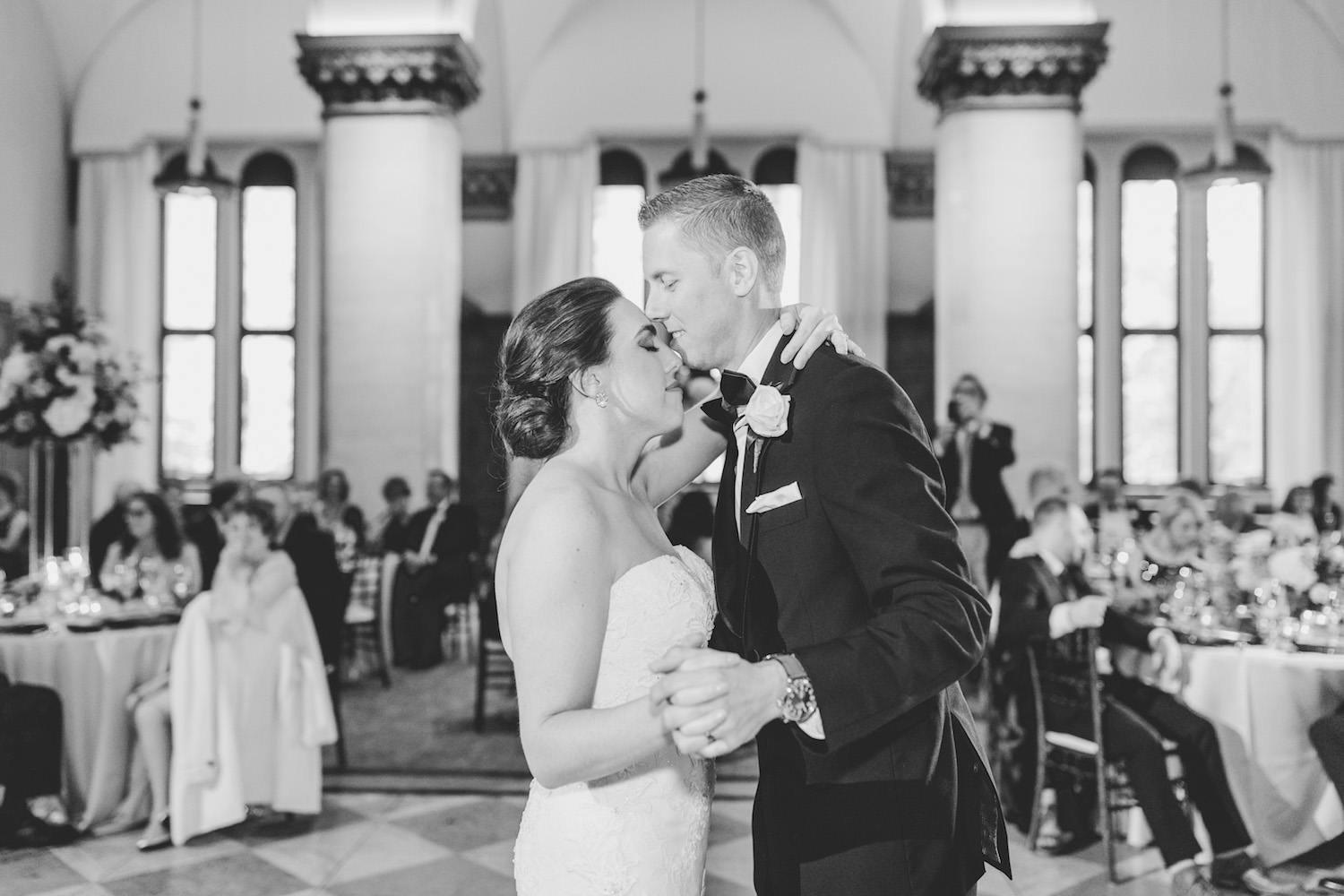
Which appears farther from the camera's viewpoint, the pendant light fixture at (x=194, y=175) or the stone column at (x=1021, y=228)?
the pendant light fixture at (x=194, y=175)

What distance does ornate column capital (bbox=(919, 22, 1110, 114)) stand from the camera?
8.75 metres

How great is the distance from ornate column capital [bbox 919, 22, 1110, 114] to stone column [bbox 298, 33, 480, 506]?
3846 millimetres

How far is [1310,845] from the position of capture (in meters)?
4.39

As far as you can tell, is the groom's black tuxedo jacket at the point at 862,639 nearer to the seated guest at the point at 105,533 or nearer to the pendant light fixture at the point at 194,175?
the seated guest at the point at 105,533

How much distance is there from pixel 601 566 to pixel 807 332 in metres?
0.49

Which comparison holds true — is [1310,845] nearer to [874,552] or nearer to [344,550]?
[874,552]

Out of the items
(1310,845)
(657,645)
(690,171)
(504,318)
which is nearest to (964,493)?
(1310,845)

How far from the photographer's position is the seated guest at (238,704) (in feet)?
16.0

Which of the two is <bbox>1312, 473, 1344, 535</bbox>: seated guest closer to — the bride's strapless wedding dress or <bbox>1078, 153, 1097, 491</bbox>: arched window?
<bbox>1078, 153, 1097, 491</bbox>: arched window

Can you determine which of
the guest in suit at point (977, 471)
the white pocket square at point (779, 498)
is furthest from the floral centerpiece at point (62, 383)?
the white pocket square at point (779, 498)

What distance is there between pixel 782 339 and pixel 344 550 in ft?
23.8

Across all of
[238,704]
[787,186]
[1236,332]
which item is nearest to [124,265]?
[787,186]

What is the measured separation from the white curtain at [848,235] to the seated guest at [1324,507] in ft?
17.1

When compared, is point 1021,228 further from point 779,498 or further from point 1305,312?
point 779,498
